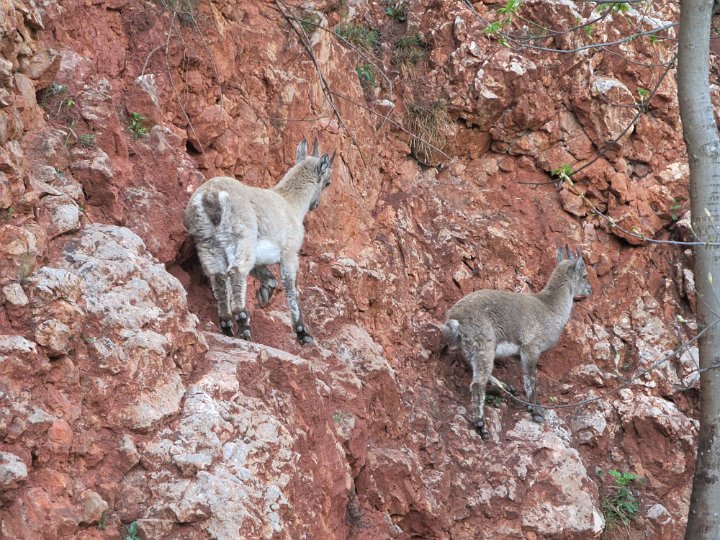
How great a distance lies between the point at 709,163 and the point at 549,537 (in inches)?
186

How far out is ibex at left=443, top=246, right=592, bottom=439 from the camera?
973cm

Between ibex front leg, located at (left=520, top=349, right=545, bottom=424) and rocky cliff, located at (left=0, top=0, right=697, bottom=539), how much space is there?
200 millimetres

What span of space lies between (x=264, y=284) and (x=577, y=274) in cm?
476

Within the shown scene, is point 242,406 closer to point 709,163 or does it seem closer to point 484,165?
point 709,163

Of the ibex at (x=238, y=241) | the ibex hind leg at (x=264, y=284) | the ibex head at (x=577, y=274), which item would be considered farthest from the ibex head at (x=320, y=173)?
the ibex head at (x=577, y=274)

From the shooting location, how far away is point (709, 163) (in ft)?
20.4

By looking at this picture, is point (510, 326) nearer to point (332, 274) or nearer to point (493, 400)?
point (493, 400)

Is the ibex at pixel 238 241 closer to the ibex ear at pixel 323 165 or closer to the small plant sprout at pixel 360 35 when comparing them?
the ibex ear at pixel 323 165

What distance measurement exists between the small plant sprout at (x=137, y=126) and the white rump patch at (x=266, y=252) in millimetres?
1666

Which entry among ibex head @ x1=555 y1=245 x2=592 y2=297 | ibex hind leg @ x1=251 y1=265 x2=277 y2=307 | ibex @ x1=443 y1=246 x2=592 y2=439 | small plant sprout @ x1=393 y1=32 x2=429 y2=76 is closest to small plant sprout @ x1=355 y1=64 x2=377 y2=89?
small plant sprout @ x1=393 y1=32 x2=429 y2=76

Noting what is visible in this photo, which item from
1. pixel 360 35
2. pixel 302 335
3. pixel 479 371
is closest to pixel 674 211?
pixel 479 371

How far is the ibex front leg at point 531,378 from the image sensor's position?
32.9 feet

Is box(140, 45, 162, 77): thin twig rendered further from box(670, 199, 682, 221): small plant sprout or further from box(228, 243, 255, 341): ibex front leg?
box(670, 199, 682, 221): small plant sprout

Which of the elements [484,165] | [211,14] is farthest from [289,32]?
[484,165]
